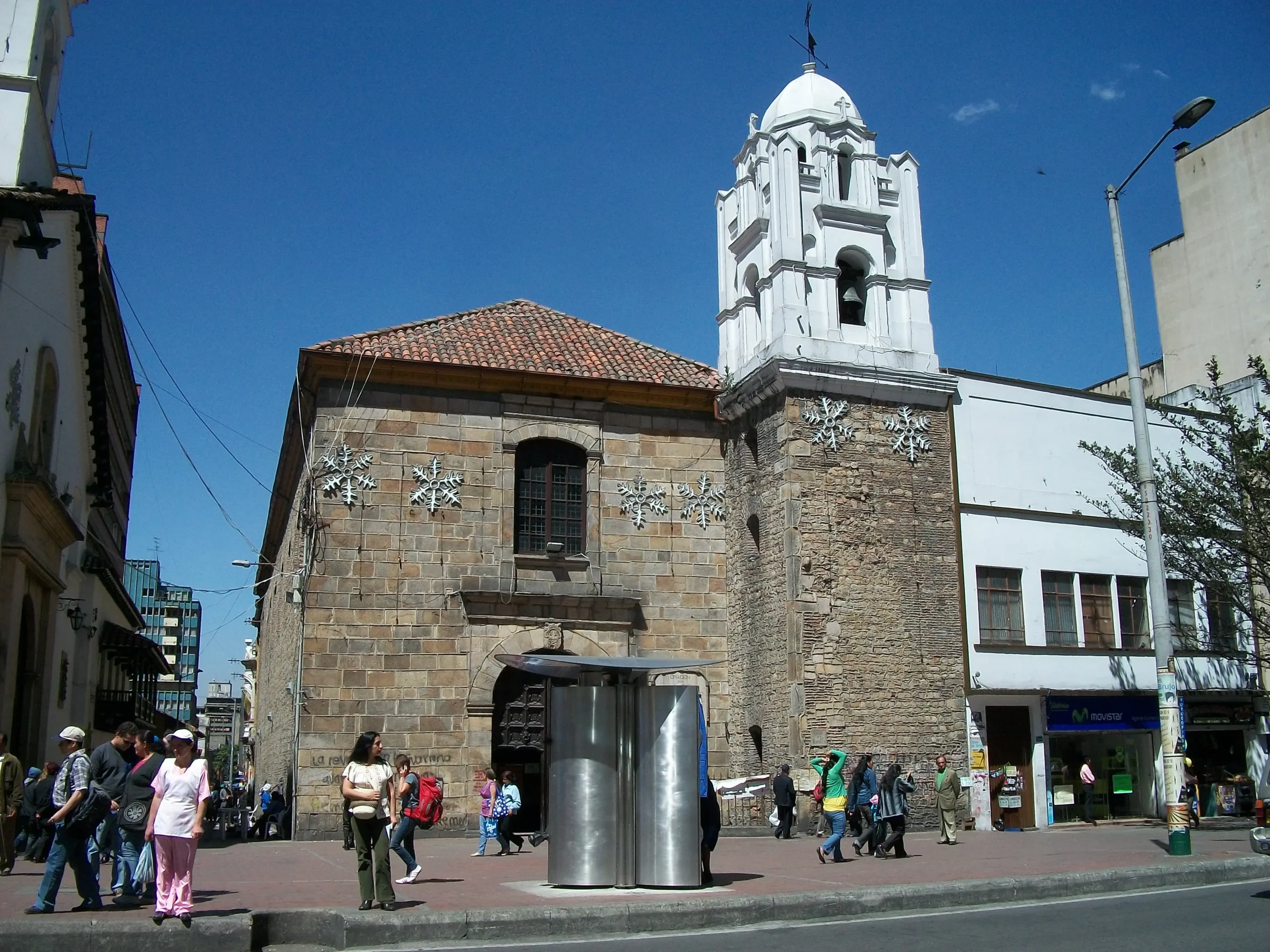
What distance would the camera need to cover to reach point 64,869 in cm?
974

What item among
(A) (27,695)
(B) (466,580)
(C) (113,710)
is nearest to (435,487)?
(B) (466,580)

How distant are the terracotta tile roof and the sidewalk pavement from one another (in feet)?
29.9

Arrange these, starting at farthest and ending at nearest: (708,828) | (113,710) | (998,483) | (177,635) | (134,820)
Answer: (177,635) → (113,710) → (998,483) → (708,828) → (134,820)

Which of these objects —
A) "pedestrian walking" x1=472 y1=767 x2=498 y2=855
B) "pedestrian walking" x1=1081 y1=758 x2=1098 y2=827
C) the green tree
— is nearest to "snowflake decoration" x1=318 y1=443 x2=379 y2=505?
"pedestrian walking" x1=472 y1=767 x2=498 y2=855

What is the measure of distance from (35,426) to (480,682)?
8.64m

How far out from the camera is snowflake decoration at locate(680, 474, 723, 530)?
916 inches

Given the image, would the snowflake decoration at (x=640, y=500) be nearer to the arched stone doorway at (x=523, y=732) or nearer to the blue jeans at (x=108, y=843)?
the arched stone doorway at (x=523, y=732)

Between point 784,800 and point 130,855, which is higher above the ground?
point 130,855

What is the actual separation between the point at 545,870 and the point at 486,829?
2730 mm

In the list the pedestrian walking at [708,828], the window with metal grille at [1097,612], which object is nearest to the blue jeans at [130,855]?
the pedestrian walking at [708,828]

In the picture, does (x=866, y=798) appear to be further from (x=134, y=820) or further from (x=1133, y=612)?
(x=1133, y=612)

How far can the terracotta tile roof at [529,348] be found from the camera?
2206 cm

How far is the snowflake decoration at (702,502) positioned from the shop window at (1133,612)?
8.90 meters

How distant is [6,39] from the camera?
693 inches
